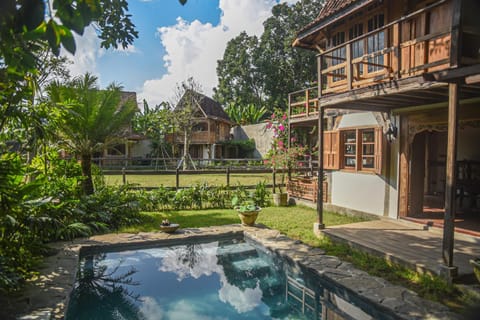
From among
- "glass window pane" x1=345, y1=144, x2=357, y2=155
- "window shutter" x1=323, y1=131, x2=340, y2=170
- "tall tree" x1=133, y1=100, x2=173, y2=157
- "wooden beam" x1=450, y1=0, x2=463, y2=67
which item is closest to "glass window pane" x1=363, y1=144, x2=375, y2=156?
"glass window pane" x1=345, y1=144, x2=357, y2=155

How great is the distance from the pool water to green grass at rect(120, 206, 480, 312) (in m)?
0.94

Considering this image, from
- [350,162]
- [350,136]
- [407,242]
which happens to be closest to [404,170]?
[350,162]

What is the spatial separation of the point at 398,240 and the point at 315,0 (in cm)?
3504

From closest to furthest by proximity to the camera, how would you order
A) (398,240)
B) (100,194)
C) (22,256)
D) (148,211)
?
1. (22,256)
2. (398,240)
3. (100,194)
4. (148,211)

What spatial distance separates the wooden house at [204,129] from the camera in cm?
2925

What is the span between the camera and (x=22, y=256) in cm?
524

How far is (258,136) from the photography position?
101 feet

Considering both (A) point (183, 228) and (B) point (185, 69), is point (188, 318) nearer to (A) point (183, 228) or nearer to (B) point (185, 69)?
(A) point (183, 228)

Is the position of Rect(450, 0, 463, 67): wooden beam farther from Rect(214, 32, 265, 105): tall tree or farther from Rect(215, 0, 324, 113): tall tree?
Rect(214, 32, 265, 105): tall tree

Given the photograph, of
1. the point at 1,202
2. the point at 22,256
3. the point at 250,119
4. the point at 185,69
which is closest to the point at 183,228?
the point at 22,256

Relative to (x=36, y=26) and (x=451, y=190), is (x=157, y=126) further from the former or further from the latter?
(x=36, y=26)

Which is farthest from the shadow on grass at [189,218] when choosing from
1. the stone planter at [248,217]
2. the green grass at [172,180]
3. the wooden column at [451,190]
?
the wooden column at [451,190]

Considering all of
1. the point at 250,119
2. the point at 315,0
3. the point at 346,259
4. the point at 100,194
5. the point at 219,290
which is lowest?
the point at 219,290

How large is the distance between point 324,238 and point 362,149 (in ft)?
10.4
